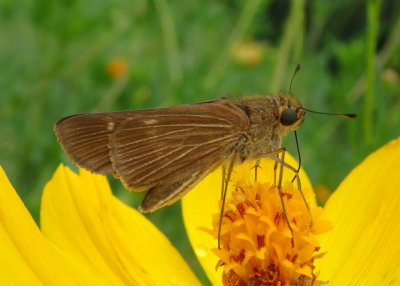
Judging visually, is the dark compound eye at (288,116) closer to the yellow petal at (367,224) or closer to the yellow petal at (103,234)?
the yellow petal at (367,224)

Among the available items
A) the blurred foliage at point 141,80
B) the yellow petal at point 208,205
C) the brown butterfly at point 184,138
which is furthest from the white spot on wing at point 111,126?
the blurred foliage at point 141,80

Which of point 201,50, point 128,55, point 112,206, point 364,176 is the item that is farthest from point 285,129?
point 201,50

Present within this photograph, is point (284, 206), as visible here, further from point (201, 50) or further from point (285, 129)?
point (201, 50)

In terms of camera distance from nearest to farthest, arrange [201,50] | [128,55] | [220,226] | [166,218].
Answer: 1. [220,226]
2. [166,218]
3. [128,55]
4. [201,50]

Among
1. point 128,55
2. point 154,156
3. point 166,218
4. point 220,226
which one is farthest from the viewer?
point 128,55

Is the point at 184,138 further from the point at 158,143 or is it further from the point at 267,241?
the point at 267,241

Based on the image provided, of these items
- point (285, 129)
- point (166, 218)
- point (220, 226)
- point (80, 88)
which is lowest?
point (166, 218)

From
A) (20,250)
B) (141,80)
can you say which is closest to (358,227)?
(20,250)

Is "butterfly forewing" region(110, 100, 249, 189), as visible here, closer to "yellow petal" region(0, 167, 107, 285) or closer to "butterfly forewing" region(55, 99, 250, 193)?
"butterfly forewing" region(55, 99, 250, 193)
